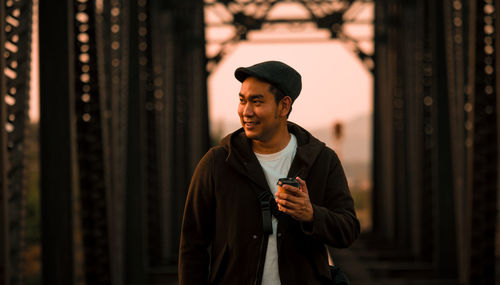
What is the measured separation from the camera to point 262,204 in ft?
9.30

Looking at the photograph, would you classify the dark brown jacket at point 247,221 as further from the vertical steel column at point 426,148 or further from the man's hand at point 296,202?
the vertical steel column at point 426,148

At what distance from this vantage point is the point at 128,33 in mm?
11172

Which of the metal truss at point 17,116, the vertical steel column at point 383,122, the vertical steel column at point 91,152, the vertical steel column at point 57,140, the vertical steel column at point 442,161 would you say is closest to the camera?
the metal truss at point 17,116

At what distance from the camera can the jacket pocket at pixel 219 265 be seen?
114 inches

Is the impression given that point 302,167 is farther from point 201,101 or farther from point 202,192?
point 201,101

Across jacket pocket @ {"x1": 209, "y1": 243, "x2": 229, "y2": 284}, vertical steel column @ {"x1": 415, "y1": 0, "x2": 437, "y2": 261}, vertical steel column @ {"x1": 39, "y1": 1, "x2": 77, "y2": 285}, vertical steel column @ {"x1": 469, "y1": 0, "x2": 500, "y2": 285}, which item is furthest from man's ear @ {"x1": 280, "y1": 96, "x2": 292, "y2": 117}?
vertical steel column @ {"x1": 415, "y1": 0, "x2": 437, "y2": 261}

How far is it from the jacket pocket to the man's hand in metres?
0.33

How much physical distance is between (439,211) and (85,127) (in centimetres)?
612

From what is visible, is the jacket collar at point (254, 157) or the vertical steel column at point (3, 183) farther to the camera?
the vertical steel column at point (3, 183)

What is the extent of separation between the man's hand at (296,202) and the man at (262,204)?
0.01 meters

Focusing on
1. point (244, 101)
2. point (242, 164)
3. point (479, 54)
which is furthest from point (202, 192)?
point (479, 54)

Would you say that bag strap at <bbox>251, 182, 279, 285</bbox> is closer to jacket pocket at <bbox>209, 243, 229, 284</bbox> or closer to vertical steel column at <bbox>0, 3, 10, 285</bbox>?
jacket pocket at <bbox>209, 243, 229, 284</bbox>

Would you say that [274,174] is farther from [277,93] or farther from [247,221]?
[277,93]

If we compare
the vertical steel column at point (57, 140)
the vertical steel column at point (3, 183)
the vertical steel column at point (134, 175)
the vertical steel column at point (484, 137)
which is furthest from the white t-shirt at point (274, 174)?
the vertical steel column at point (134, 175)
